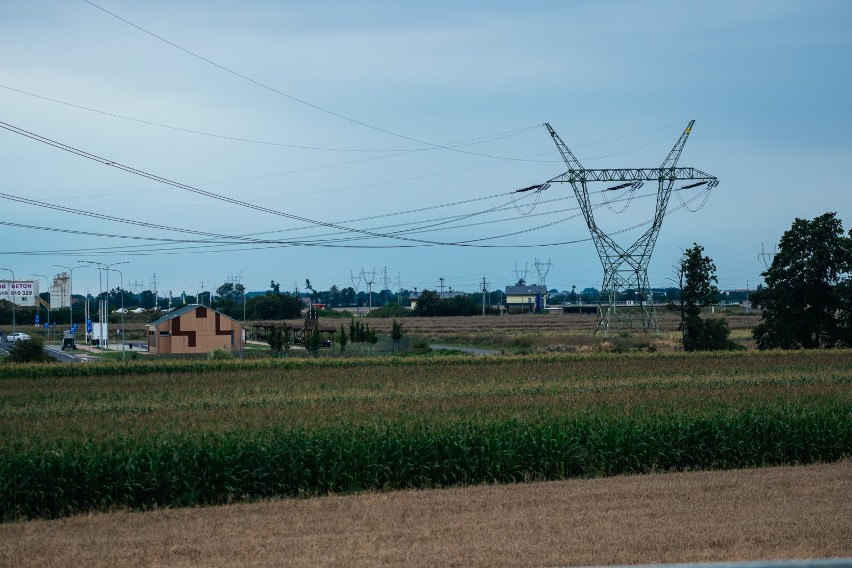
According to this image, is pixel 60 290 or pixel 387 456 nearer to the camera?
pixel 387 456

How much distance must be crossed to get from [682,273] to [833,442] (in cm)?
4907

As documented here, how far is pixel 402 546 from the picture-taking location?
52.2 ft

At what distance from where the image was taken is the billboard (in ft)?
358

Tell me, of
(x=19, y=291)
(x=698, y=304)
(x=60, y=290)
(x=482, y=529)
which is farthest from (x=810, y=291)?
(x=60, y=290)

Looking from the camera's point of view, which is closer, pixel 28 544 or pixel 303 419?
pixel 28 544

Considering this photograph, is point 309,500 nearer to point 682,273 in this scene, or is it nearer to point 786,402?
point 786,402

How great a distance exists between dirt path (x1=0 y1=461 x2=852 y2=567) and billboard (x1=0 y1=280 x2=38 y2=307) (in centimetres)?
9910

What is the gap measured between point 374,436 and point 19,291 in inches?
3879

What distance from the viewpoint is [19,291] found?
110 meters

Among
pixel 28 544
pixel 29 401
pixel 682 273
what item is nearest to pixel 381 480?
pixel 28 544

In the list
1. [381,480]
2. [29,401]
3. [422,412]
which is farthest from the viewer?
[29,401]

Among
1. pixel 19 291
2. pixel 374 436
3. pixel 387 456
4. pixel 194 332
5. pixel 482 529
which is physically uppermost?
pixel 19 291

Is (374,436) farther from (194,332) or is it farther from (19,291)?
(19,291)

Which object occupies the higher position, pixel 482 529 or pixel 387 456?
pixel 387 456
